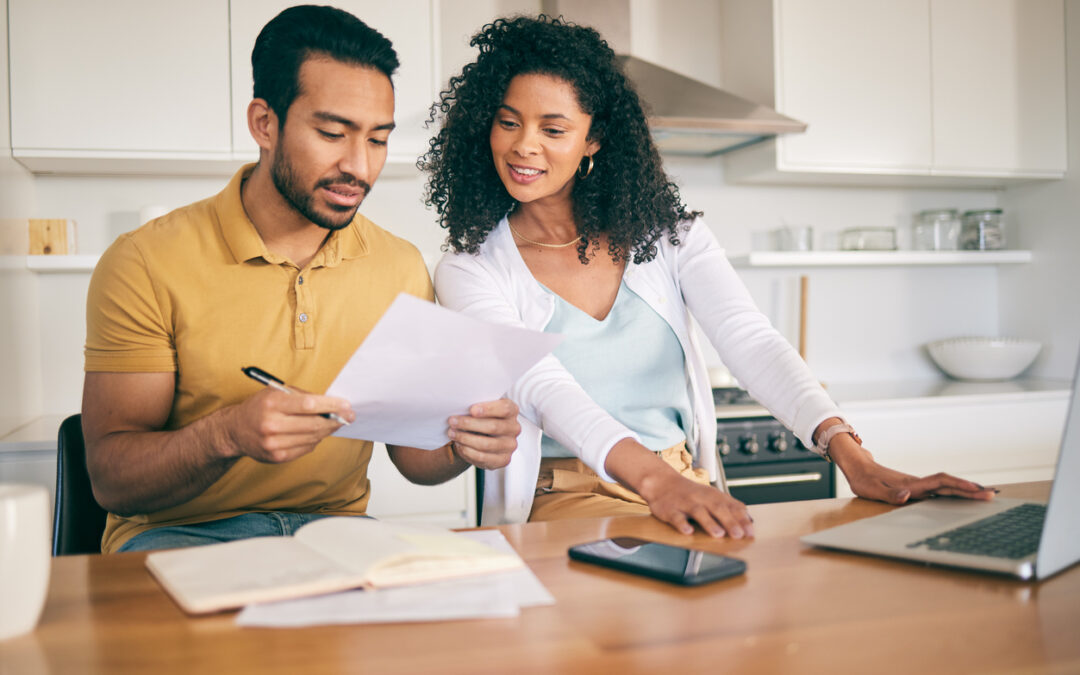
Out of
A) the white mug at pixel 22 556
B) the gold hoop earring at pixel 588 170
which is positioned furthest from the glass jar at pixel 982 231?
the white mug at pixel 22 556

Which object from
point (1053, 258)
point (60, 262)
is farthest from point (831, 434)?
point (1053, 258)

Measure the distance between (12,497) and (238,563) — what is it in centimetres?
21

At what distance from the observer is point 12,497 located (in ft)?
2.18

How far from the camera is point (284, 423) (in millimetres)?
993

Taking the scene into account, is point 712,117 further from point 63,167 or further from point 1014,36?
point 63,167

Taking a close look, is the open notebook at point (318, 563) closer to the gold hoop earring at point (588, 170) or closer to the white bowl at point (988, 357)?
the gold hoop earring at point (588, 170)

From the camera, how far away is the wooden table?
633 millimetres

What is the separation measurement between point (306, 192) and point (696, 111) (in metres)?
1.66

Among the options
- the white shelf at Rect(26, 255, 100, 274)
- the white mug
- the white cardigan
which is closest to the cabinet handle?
the white cardigan

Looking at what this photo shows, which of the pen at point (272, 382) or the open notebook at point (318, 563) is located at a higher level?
the pen at point (272, 382)

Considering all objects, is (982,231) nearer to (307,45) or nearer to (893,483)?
(893,483)

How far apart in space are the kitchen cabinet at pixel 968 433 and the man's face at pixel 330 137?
6.42 ft

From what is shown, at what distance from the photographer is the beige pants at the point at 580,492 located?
4.73ft

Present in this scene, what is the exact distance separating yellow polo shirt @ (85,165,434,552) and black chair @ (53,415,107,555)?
60 millimetres
